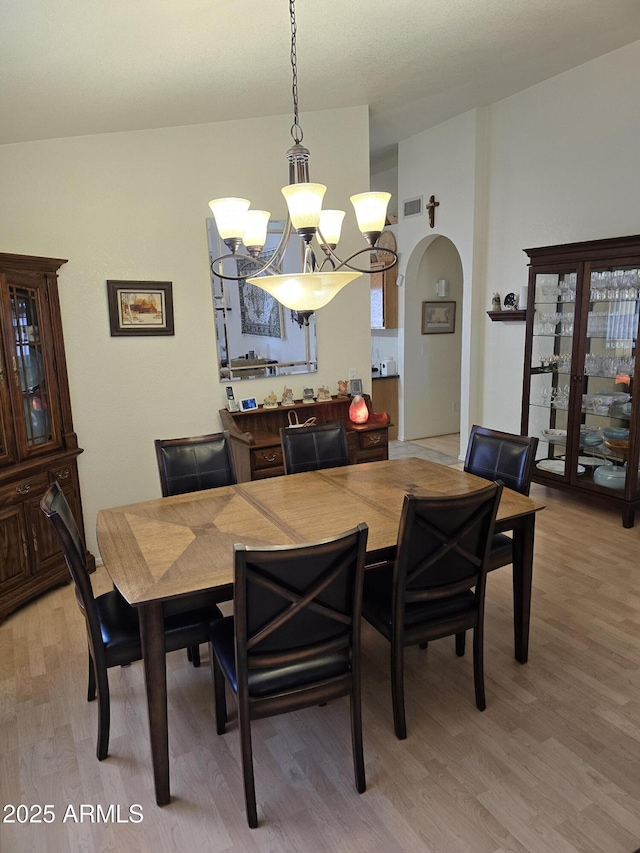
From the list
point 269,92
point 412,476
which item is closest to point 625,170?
point 269,92

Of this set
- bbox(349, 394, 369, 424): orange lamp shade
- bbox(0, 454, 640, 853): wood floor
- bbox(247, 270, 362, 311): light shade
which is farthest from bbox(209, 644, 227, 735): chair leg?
bbox(349, 394, 369, 424): orange lamp shade

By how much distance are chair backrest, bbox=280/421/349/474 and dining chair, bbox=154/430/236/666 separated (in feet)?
1.16

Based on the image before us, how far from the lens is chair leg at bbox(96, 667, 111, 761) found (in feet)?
6.80

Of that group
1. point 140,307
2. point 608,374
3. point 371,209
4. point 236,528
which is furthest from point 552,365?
point 236,528

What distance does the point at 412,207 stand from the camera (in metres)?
6.25

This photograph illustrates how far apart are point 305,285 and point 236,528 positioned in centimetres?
103

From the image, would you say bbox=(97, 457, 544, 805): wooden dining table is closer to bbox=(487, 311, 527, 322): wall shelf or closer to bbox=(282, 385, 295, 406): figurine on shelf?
bbox=(282, 385, 295, 406): figurine on shelf

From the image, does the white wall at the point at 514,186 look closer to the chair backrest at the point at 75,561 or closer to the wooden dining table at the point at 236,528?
the wooden dining table at the point at 236,528

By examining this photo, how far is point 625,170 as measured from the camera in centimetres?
419

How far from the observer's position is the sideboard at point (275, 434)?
3.91 m

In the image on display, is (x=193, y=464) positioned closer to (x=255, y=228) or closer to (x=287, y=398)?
(x=255, y=228)

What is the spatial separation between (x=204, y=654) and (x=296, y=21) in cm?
319

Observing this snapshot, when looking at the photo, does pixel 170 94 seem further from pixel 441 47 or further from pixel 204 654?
pixel 204 654

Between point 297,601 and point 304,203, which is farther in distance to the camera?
point 304,203
